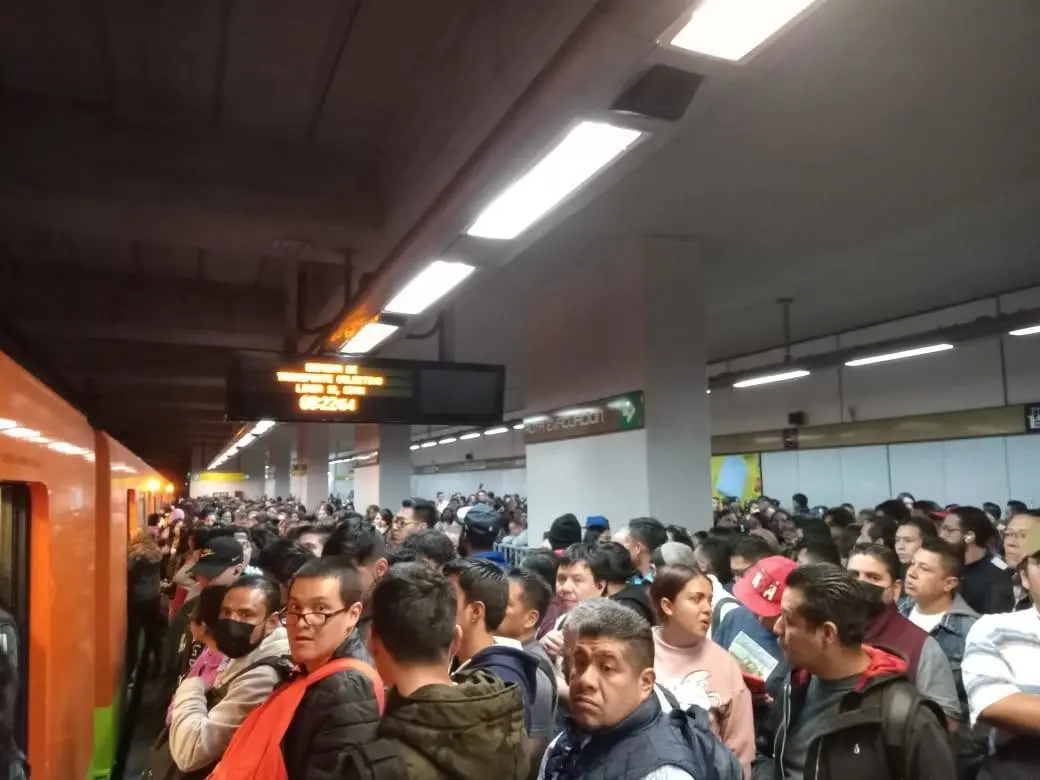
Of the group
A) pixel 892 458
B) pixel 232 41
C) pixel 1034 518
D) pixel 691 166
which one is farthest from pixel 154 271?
pixel 892 458

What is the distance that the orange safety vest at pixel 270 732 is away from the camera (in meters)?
1.97

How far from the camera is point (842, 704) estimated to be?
7.33ft

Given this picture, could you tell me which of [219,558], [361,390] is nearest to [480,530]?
[361,390]

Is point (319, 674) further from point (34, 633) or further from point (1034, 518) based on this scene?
point (1034, 518)

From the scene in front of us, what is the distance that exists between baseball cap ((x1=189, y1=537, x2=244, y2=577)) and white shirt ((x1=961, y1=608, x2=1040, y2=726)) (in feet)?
13.0

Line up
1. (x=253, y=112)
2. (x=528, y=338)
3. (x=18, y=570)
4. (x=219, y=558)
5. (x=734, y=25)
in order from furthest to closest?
1. (x=528, y=338)
2. (x=219, y=558)
3. (x=253, y=112)
4. (x=18, y=570)
5. (x=734, y=25)

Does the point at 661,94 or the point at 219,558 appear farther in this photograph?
the point at 219,558

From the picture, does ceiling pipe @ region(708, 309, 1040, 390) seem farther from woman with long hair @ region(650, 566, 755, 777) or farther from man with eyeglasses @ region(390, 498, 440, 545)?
woman with long hair @ region(650, 566, 755, 777)

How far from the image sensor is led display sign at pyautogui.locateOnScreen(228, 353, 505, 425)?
5.68 meters

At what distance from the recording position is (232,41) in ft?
11.7

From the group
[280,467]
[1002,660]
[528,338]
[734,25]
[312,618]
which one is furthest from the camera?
[280,467]

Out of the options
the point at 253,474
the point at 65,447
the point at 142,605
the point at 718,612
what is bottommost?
the point at 142,605

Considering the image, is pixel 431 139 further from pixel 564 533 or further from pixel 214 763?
pixel 564 533

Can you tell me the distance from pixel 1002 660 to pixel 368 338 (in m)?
4.71
